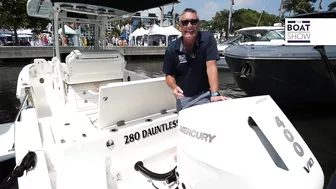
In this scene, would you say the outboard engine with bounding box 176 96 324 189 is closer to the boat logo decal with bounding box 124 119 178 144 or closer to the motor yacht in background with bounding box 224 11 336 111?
the boat logo decal with bounding box 124 119 178 144

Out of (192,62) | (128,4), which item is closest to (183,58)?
(192,62)

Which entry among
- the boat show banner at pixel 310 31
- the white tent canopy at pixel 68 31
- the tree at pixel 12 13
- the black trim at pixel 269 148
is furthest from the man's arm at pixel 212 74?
the tree at pixel 12 13

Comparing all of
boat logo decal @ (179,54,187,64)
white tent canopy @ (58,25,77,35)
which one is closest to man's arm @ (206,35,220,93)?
boat logo decal @ (179,54,187,64)

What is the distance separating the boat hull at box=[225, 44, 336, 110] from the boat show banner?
880 mm

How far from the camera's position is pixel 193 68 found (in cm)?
228

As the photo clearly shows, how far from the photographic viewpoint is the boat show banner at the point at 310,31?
426 cm

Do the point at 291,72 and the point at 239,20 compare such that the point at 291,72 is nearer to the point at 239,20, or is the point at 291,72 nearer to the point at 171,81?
the point at 171,81

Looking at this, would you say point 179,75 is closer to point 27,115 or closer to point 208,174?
point 208,174

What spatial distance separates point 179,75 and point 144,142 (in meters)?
0.83

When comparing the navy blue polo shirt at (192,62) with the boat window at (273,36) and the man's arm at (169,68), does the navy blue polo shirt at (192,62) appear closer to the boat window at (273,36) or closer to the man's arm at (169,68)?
the man's arm at (169,68)

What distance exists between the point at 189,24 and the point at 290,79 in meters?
4.55

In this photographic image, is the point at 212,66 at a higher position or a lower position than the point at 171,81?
higher

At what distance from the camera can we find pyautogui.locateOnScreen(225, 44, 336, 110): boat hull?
17.9 ft

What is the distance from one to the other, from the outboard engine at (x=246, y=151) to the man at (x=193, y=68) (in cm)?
59
